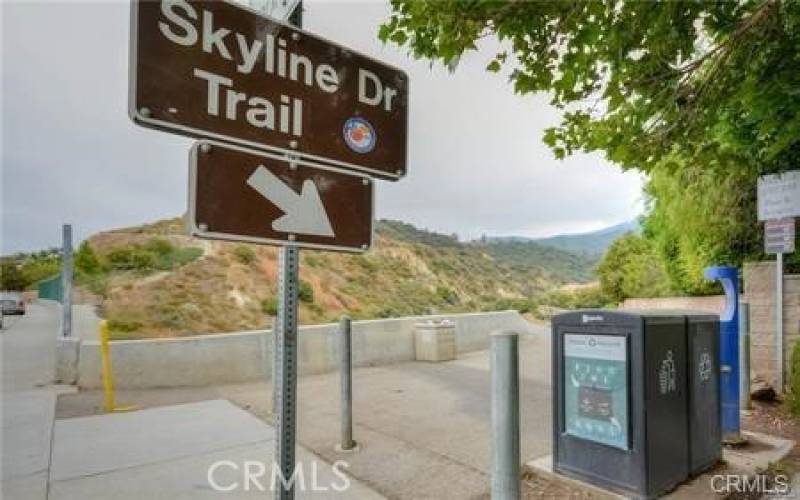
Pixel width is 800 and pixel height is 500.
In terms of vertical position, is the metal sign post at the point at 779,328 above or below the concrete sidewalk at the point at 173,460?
above

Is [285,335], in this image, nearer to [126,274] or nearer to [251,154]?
[251,154]

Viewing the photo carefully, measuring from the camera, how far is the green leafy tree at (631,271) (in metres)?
12.5

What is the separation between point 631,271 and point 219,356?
12.1 m

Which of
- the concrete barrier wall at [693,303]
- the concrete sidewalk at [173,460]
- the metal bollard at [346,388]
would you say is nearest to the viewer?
the concrete sidewalk at [173,460]

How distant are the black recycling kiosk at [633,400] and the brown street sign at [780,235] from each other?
3.01 meters

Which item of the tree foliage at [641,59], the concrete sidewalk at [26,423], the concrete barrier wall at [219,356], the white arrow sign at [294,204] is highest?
the tree foliage at [641,59]

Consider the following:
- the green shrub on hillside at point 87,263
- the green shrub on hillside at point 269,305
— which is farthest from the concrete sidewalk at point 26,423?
the green shrub on hillside at point 87,263

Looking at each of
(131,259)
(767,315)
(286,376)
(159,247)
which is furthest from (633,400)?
(159,247)

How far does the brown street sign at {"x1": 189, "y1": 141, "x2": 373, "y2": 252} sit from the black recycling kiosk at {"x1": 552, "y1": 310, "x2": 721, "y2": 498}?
2344mm

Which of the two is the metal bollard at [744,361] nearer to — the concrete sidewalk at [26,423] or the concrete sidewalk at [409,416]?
the concrete sidewalk at [409,416]

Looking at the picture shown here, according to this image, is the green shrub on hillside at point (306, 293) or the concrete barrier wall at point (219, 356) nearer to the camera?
the concrete barrier wall at point (219, 356)

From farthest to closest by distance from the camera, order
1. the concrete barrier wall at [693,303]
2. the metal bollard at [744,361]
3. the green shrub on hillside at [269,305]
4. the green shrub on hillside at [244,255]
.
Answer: the green shrub on hillside at [244,255] < the green shrub on hillside at [269,305] < the concrete barrier wall at [693,303] < the metal bollard at [744,361]

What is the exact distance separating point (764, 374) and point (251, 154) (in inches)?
310

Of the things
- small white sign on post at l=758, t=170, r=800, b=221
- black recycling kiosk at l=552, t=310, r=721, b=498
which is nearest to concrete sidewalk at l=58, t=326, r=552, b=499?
black recycling kiosk at l=552, t=310, r=721, b=498
